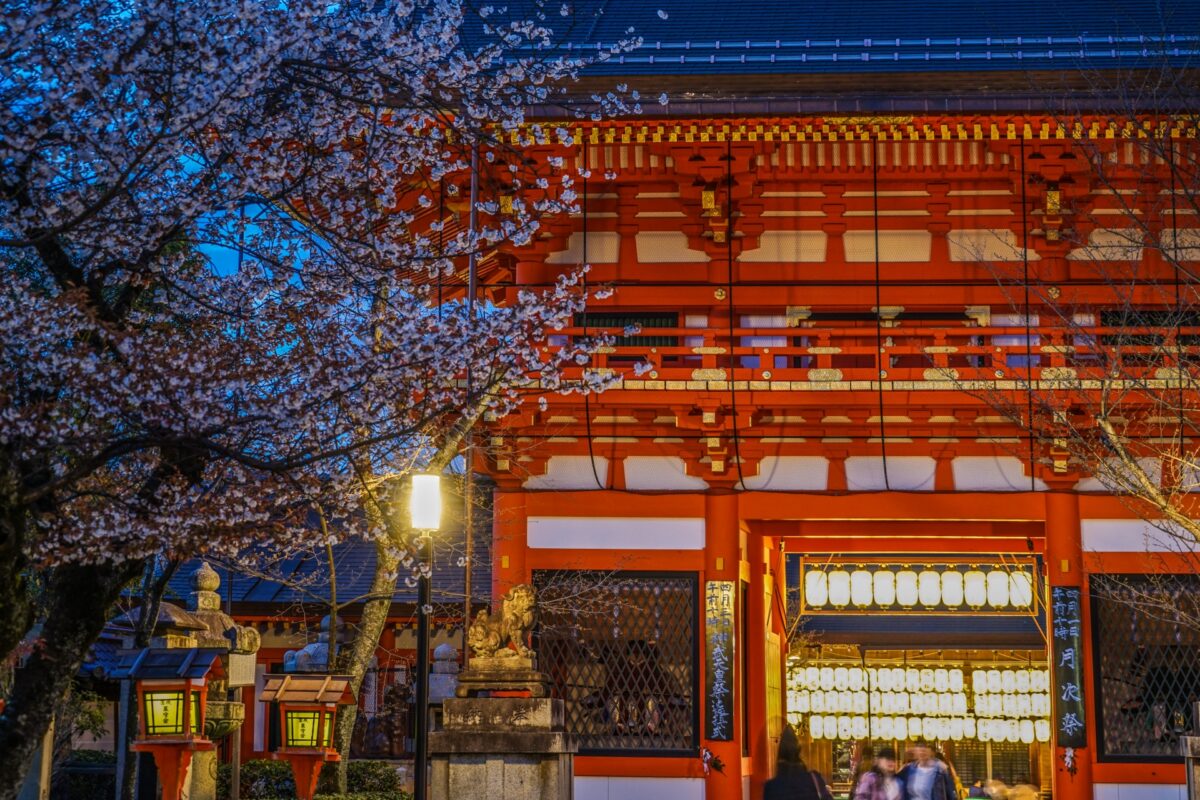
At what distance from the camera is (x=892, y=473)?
18.3 meters

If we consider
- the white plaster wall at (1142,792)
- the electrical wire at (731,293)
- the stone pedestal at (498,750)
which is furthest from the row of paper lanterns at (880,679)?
the stone pedestal at (498,750)

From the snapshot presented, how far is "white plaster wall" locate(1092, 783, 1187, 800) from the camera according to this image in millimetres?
16938

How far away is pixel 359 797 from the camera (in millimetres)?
16766

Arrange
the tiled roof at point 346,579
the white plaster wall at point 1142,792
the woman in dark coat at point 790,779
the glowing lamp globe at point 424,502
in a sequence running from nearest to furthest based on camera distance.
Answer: the woman in dark coat at point 790,779 → the glowing lamp globe at point 424,502 → the white plaster wall at point 1142,792 → the tiled roof at point 346,579

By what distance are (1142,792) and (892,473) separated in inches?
187

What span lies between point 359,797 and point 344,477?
6.14 metres

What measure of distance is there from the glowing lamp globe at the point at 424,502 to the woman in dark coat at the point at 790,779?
3.70m

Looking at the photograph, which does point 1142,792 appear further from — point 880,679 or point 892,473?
point 880,679

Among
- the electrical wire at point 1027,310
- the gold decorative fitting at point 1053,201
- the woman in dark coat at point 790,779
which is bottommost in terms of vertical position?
the woman in dark coat at point 790,779

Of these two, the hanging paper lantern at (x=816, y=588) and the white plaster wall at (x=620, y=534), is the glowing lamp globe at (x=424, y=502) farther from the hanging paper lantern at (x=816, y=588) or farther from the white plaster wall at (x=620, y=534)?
the hanging paper lantern at (x=816, y=588)

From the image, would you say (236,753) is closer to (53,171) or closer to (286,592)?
(53,171)

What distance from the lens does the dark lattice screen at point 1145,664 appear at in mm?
17109

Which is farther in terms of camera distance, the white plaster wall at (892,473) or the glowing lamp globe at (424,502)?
the white plaster wall at (892,473)

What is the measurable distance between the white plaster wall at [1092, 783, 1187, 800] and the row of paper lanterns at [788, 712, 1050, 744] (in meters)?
9.82
